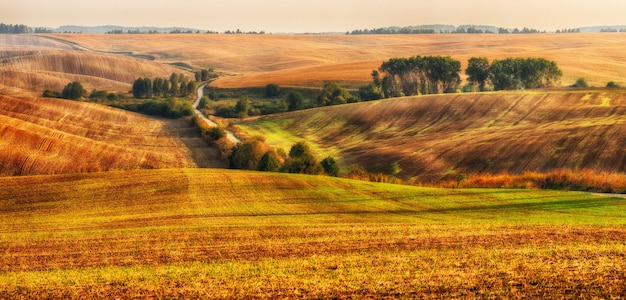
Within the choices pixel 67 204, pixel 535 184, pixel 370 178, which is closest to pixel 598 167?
pixel 535 184

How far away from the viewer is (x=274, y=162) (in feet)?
205

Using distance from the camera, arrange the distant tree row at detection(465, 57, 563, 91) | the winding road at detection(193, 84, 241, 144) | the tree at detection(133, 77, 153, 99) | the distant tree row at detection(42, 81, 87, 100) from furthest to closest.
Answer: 1. the tree at detection(133, 77, 153, 99)
2. the distant tree row at detection(42, 81, 87, 100)
3. the distant tree row at detection(465, 57, 563, 91)
4. the winding road at detection(193, 84, 241, 144)

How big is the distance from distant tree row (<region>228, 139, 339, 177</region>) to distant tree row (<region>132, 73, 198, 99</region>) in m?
93.7

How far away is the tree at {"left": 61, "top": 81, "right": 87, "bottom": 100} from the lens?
5595 inches

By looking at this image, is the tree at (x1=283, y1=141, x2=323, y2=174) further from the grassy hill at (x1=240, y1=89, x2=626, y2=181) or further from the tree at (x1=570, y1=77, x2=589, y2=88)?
the tree at (x1=570, y1=77, x2=589, y2=88)

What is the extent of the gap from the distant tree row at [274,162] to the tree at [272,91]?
294 feet

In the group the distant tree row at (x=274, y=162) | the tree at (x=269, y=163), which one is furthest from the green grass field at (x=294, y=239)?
the tree at (x=269, y=163)

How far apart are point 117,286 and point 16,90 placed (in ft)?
420

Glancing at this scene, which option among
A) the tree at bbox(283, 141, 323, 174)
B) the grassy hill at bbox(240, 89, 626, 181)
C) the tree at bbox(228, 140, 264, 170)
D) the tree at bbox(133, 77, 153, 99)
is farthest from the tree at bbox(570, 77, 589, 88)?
the tree at bbox(133, 77, 153, 99)

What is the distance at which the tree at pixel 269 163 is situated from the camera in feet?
203

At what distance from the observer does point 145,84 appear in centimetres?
15600

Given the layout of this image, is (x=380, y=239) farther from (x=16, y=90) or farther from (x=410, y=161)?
(x=16, y=90)

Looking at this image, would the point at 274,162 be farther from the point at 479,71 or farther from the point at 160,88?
the point at 160,88

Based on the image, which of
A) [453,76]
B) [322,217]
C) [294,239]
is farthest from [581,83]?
[294,239]
